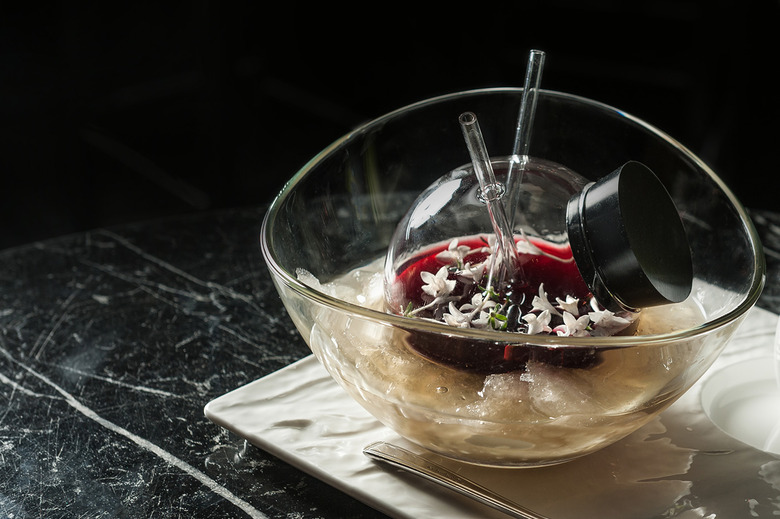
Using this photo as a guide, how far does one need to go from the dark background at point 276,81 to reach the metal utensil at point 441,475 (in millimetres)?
1978

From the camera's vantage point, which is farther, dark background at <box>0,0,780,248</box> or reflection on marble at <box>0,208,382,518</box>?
dark background at <box>0,0,780,248</box>

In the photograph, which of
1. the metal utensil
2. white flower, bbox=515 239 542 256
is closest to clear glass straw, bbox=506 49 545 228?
white flower, bbox=515 239 542 256

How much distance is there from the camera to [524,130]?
30.0 inches

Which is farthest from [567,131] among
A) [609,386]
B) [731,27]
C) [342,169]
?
[731,27]

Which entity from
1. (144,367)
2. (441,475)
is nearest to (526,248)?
(441,475)

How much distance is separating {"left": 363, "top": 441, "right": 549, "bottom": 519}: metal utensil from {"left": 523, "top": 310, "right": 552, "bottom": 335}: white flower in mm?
112

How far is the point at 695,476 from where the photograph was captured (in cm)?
62

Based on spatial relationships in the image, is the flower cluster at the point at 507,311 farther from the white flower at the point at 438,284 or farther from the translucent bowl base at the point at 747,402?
the translucent bowl base at the point at 747,402

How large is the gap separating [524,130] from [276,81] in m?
2.27

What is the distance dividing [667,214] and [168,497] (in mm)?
417

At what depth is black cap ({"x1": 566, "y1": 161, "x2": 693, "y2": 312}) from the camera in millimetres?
592

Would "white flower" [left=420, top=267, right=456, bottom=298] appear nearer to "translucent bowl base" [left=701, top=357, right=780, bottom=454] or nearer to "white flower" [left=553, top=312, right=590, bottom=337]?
"white flower" [left=553, top=312, right=590, bottom=337]

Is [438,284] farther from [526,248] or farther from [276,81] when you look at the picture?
[276,81]

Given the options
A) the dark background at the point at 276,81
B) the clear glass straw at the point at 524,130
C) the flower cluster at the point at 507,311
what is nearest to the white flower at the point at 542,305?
the flower cluster at the point at 507,311
